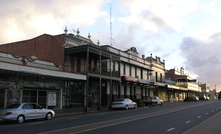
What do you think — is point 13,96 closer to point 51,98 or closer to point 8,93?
point 8,93

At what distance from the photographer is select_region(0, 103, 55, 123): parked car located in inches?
564

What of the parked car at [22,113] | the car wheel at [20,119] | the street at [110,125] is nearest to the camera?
the street at [110,125]

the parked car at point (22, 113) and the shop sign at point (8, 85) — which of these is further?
the shop sign at point (8, 85)

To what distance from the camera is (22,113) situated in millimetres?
15016

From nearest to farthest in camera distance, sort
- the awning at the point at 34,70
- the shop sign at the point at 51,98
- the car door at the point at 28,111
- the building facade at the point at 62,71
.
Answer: the car door at the point at 28,111
the awning at the point at 34,70
the building facade at the point at 62,71
the shop sign at the point at 51,98

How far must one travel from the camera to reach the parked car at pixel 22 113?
14.3 m

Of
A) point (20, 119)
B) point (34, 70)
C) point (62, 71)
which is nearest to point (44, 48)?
point (62, 71)

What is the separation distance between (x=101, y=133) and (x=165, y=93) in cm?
5003

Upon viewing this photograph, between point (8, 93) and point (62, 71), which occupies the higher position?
point (62, 71)

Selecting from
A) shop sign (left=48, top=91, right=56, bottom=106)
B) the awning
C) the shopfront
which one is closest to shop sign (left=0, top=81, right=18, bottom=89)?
the shopfront

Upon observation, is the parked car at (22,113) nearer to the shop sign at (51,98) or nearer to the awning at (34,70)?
the awning at (34,70)

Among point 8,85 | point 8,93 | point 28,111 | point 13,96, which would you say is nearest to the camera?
point 28,111

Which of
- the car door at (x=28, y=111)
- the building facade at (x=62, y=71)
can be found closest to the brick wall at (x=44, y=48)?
the building facade at (x=62, y=71)

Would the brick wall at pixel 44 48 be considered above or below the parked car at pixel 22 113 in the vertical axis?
above
